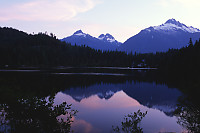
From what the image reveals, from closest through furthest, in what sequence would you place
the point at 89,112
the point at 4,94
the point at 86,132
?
the point at 4,94, the point at 86,132, the point at 89,112

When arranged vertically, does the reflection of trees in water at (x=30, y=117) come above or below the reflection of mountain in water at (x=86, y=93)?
above

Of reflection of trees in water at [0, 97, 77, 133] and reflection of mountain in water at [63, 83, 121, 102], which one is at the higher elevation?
reflection of trees in water at [0, 97, 77, 133]

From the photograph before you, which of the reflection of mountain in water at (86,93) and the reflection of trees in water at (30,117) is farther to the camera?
the reflection of mountain in water at (86,93)

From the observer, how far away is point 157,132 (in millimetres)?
28641

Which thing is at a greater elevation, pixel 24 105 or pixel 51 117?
pixel 24 105

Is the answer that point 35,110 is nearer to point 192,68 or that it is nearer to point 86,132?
point 86,132

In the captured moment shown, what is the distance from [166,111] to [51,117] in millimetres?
35060

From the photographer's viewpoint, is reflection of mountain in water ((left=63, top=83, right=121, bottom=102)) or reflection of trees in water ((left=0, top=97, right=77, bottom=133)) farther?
reflection of mountain in water ((left=63, top=83, right=121, bottom=102))

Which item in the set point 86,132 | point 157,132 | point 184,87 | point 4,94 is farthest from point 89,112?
point 4,94

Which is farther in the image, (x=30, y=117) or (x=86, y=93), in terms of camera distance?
(x=86, y=93)

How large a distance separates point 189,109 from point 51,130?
12.0 metres

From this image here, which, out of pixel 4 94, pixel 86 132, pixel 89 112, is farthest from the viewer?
pixel 89 112

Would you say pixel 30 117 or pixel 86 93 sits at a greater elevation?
pixel 30 117

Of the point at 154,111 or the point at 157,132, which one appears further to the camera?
the point at 154,111
